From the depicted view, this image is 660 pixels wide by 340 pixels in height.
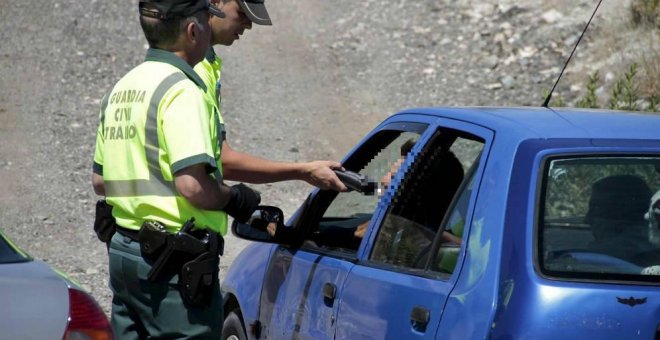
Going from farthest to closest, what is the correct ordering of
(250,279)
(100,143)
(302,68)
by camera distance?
(302,68)
(250,279)
(100,143)

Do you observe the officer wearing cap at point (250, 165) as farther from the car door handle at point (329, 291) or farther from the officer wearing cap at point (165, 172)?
the car door handle at point (329, 291)

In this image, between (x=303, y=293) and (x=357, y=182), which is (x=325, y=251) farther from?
(x=357, y=182)

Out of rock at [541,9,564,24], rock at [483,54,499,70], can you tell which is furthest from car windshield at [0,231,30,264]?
rock at [541,9,564,24]

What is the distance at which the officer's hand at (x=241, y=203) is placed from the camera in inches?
171

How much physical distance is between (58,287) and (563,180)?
5.23 ft

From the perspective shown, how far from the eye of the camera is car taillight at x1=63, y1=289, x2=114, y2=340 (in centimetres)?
388

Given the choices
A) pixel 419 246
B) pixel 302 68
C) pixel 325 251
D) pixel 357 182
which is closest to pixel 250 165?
pixel 357 182

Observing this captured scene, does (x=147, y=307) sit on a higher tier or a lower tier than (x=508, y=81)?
lower

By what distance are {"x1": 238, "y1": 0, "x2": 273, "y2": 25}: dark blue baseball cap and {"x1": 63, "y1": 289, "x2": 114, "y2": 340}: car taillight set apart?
→ 1.58m

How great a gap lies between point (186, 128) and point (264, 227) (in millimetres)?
1089

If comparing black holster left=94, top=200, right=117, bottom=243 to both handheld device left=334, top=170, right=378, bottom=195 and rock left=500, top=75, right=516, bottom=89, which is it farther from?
rock left=500, top=75, right=516, bottom=89

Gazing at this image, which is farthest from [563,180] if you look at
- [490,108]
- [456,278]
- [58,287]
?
[58,287]

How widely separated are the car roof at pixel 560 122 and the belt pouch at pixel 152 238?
3.68 ft

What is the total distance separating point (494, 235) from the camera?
383 cm
